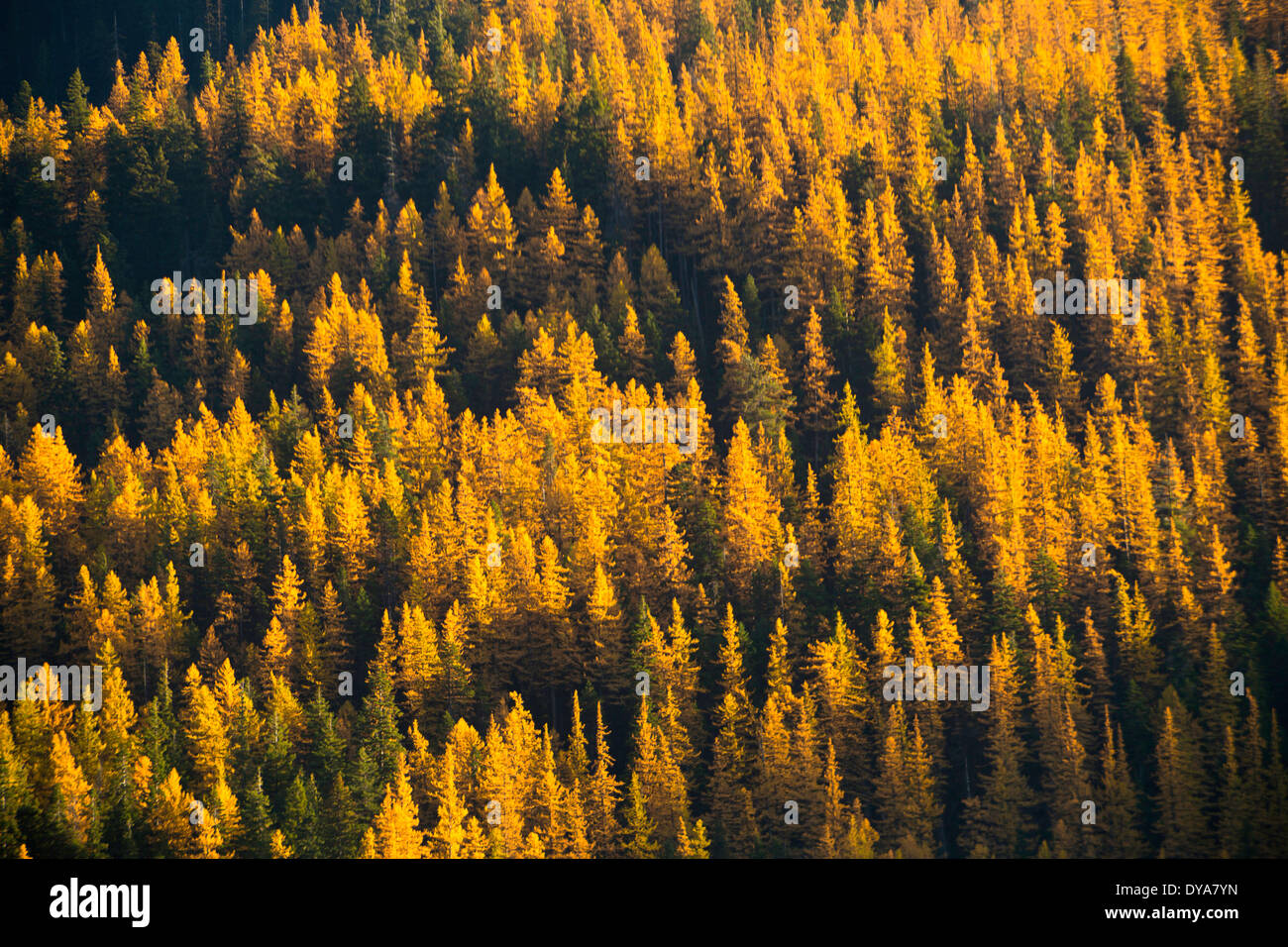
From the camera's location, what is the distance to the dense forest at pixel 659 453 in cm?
8906

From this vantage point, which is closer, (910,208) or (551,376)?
(551,376)

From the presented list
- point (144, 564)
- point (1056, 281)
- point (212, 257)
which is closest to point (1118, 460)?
point (1056, 281)

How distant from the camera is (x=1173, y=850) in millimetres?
88688

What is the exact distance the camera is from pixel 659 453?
109m

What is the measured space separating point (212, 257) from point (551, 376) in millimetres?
50143

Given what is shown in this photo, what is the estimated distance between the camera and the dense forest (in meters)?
89.1

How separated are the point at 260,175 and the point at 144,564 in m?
64.0

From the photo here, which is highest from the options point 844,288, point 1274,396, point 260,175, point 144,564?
point 260,175
